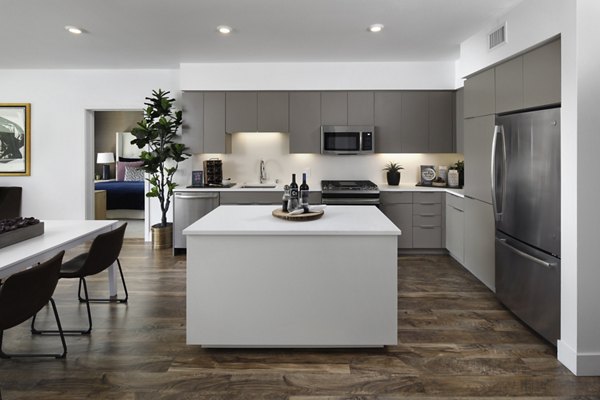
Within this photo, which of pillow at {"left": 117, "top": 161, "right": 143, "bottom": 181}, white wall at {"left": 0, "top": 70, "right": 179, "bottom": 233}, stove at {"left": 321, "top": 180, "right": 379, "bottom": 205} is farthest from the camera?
pillow at {"left": 117, "top": 161, "right": 143, "bottom": 181}

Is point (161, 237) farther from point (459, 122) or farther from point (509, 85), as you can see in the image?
point (509, 85)

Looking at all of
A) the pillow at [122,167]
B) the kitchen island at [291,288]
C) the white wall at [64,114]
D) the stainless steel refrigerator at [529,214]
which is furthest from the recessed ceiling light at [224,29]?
the pillow at [122,167]

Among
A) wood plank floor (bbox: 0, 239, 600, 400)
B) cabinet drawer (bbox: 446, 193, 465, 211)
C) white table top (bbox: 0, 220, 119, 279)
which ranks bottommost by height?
wood plank floor (bbox: 0, 239, 600, 400)

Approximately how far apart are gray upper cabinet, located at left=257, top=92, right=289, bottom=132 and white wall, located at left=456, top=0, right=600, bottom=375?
351 centimetres

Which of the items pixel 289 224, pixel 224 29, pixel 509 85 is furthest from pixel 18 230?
pixel 509 85

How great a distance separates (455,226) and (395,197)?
83 cm

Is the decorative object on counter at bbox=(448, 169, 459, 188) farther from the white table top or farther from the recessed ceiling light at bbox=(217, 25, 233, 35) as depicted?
the white table top

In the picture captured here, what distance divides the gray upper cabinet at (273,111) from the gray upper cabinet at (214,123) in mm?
495

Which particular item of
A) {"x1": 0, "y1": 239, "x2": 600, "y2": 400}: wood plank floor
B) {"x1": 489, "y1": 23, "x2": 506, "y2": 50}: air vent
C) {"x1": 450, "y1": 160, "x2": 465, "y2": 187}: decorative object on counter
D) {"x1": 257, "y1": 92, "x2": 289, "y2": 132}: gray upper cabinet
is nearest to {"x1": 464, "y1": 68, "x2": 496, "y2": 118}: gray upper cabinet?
{"x1": 489, "y1": 23, "x2": 506, "y2": 50}: air vent

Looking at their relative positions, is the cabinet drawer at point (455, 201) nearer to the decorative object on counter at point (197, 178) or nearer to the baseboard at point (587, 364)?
the baseboard at point (587, 364)

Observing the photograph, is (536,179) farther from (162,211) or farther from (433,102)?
(162,211)

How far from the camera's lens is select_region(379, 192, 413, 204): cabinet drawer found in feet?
17.7

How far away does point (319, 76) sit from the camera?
559 centimetres

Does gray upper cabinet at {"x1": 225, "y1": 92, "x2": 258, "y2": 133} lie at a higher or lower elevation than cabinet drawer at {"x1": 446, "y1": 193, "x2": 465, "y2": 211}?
higher
